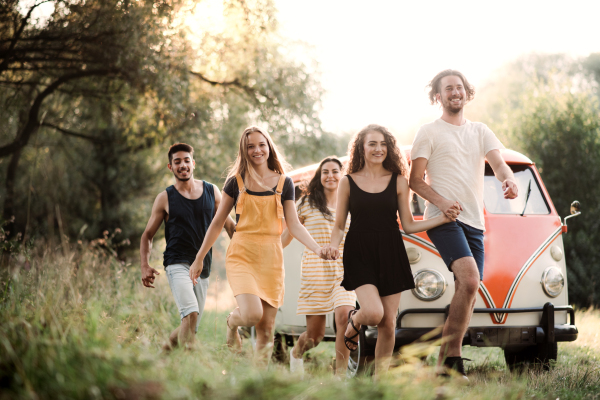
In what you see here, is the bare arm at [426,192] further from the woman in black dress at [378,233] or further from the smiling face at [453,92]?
the smiling face at [453,92]

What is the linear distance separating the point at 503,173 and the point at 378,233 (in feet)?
3.64

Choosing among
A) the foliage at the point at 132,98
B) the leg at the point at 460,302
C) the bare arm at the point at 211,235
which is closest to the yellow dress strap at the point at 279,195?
the bare arm at the point at 211,235

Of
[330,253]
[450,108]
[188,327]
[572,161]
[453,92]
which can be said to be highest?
[572,161]

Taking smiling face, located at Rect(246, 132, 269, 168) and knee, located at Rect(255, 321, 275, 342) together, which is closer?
knee, located at Rect(255, 321, 275, 342)

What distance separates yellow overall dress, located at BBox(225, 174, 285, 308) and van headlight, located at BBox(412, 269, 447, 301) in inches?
53.2

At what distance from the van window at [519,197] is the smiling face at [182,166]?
9.97 ft

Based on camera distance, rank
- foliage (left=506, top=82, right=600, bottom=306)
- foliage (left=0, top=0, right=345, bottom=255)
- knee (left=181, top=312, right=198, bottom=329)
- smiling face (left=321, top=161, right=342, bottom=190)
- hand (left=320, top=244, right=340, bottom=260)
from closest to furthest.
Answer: hand (left=320, top=244, right=340, bottom=260), knee (left=181, top=312, right=198, bottom=329), smiling face (left=321, top=161, right=342, bottom=190), foliage (left=0, top=0, right=345, bottom=255), foliage (left=506, top=82, right=600, bottom=306)

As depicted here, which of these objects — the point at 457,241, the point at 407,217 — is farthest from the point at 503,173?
the point at 407,217

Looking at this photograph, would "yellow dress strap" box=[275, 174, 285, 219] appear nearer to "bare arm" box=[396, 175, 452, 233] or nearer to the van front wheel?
"bare arm" box=[396, 175, 452, 233]

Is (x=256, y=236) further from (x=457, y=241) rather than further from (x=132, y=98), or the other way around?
(x=132, y=98)

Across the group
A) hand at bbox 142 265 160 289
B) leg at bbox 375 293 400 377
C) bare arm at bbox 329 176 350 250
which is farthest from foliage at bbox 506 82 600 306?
hand at bbox 142 265 160 289

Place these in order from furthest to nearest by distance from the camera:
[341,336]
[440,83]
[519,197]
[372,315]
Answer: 1. [519,197]
2. [341,336]
3. [440,83]
4. [372,315]

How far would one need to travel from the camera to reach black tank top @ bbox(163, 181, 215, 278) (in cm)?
535

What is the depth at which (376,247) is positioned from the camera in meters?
4.42
